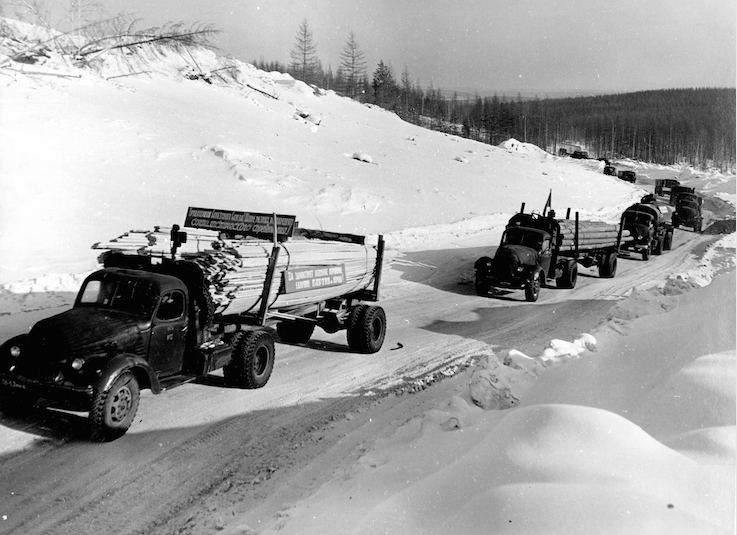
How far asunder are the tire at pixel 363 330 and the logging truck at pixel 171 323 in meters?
0.02

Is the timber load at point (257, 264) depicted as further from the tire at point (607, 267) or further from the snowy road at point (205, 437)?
the tire at point (607, 267)

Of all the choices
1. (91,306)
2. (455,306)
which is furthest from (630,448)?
(455,306)

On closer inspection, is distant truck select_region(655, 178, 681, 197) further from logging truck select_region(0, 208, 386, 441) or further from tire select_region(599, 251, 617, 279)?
logging truck select_region(0, 208, 386, 441)

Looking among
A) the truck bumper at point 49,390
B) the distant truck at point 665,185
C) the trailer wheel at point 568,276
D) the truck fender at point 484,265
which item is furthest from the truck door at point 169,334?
the distant truck at point 665,185

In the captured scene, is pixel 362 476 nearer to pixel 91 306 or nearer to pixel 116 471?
pixel 116 471

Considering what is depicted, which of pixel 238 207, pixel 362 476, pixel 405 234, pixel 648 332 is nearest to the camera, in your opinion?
pixel 362 476

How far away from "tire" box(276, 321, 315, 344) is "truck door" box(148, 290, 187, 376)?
3518 mm

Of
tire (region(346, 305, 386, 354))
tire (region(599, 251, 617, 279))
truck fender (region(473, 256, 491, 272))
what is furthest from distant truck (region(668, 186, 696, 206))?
tire (region(346, 305, 386, 354))

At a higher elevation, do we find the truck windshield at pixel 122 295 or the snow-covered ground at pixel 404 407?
the truck windshield at pixel 122 295

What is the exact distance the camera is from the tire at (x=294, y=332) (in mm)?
11461

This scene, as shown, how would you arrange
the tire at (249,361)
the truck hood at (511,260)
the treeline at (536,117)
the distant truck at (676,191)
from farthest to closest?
the treeline at (536,117)
the distant truck at (676,191)
the truck hood at (511,260)
the tire at (249,361)

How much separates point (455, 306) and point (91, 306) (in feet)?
32.8

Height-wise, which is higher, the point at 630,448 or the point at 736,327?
the point at 736,327

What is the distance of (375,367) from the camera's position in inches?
396
